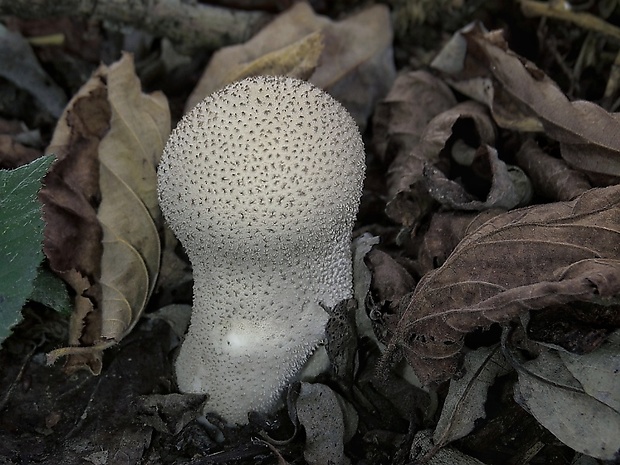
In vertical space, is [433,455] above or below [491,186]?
below

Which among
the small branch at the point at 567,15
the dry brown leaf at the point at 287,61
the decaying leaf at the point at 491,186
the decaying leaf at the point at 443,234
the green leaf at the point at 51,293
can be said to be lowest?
the green leaf at the point at 51,293

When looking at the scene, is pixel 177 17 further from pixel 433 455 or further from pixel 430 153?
pixel 433 455

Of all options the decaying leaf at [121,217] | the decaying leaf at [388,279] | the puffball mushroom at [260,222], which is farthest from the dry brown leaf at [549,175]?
the decaying leaf at [121,217]

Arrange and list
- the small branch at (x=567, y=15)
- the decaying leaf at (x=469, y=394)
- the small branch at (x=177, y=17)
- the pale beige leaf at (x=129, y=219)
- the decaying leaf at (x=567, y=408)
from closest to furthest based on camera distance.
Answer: the decaying leaf at (x=567, y=408) < the decaying leaf at (x=469, y=394) < the pale beige leaf at (x=129, y=219) < the small branch at (x=567, y=15) < the small branch at (x=177, y=17)

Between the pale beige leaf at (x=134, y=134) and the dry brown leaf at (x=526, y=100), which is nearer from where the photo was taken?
the dry brown leaf at (x=526, y=100)

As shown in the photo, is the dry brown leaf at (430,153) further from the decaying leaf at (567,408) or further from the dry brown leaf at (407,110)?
the decaying leaf at (567,408)

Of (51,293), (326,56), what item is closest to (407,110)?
(326,56)

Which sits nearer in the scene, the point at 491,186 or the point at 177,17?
the point at 491,186
